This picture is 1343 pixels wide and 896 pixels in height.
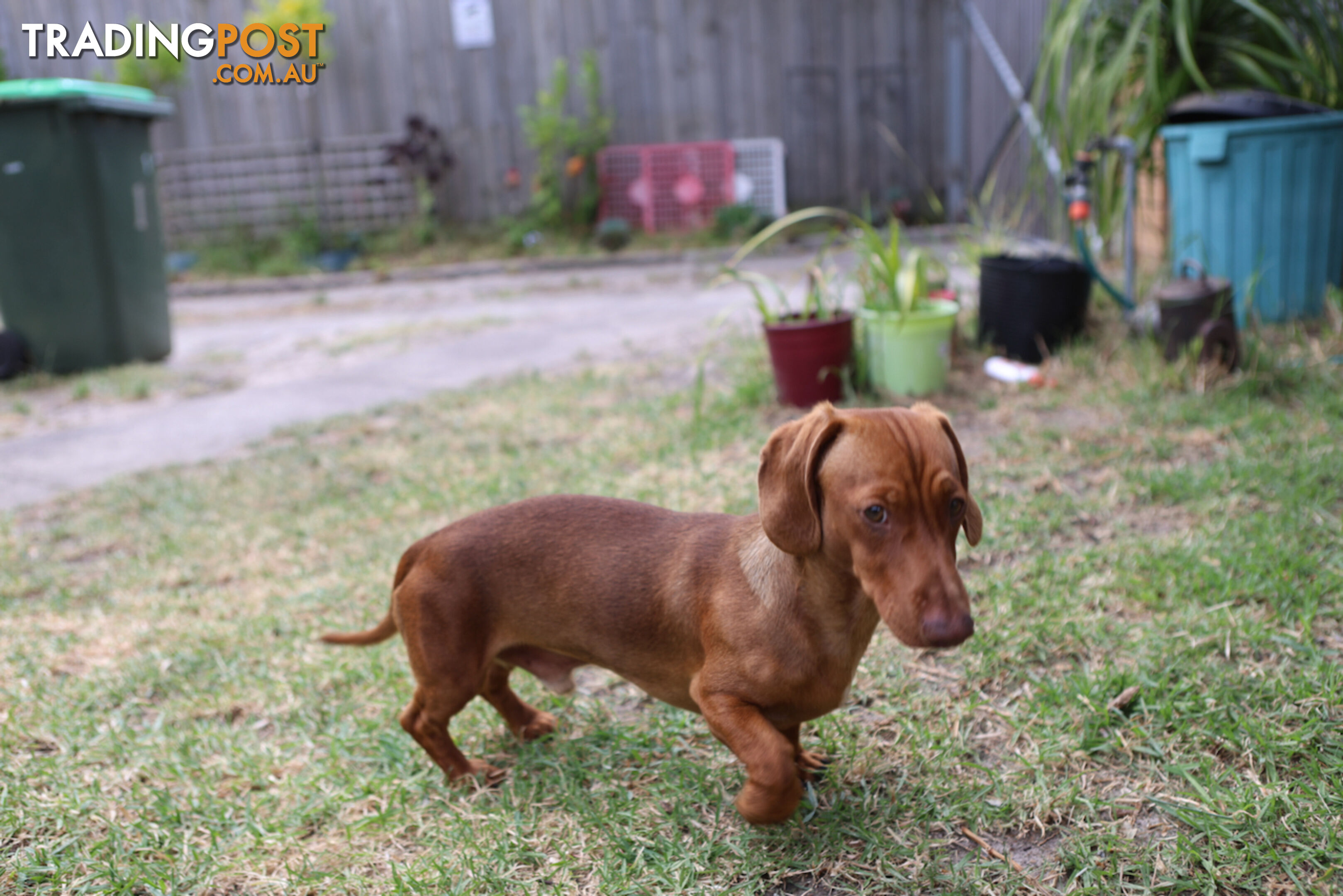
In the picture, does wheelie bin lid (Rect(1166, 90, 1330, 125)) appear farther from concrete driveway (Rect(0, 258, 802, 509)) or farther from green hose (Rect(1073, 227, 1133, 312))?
concrete driveway (Rect(0, 258, 802, 509))

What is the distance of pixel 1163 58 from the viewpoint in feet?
16.0

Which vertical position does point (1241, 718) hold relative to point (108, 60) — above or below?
below

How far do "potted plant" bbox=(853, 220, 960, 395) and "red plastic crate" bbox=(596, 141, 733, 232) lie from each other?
6501 millimetres

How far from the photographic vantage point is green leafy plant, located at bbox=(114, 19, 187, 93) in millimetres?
10516

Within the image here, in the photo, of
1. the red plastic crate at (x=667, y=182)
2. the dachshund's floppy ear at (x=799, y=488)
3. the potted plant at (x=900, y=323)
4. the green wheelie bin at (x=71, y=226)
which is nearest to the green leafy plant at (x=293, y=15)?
the red plastic crate at (x=667, y=182)

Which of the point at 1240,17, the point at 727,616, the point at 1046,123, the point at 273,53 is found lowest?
the point at 727,616

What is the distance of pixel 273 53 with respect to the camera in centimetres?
1048

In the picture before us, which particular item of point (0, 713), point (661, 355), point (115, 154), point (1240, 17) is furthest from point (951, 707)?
point (115, 154)

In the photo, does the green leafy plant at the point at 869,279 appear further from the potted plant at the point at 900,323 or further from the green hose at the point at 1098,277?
the green hose at the point at 1098,277

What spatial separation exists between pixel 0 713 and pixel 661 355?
3.81 metres

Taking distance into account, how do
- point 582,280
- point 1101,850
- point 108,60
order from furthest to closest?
point 108,60 < point 582,280 < point 1101,850

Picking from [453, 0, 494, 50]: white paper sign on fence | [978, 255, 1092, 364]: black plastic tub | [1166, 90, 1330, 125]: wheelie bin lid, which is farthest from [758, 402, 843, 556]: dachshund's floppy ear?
[453, 0, 494, 50]: white paper sign on fence

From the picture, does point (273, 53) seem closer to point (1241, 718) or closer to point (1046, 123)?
point (1046, 123)

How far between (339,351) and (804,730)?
5.27 metres
